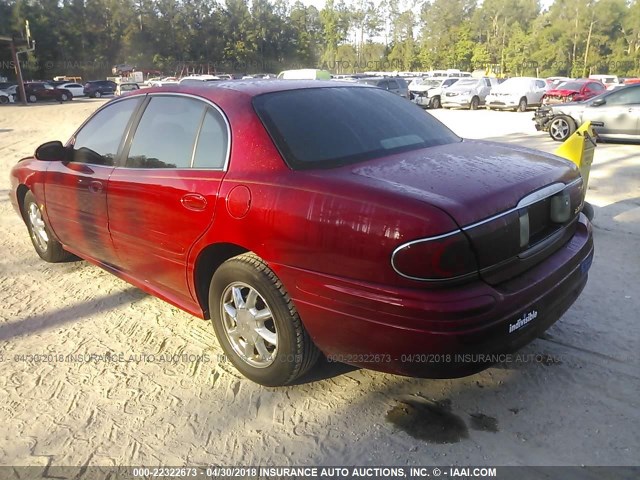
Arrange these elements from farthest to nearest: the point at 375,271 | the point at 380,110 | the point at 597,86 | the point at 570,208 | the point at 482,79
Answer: the point at 482,79
the point at 597,86
the point at 380,110
the point at 570,208
the point at 375,271

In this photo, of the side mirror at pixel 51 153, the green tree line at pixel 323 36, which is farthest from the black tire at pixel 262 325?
the green tree line at pixel 323 36

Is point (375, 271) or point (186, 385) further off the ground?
point (375, 271)

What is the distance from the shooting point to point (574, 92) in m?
19.8

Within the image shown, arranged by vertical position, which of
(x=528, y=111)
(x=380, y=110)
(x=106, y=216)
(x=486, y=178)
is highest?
(x=380, y=110)

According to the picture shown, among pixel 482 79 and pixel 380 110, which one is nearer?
→ pixel 380 110

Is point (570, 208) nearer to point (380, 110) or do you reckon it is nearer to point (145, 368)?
point (380, 110)

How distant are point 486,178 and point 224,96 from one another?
1564mm

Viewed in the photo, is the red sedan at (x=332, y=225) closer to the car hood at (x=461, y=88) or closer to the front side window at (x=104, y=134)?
the front side window at (x=104, y=134)

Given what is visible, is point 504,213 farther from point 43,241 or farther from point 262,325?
point 43,241

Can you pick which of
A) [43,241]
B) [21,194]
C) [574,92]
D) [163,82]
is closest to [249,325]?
[43,241]

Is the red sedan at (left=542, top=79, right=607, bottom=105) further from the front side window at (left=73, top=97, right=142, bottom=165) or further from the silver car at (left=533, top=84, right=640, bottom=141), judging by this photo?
the front side window at (left=73, top=97, right=142, bottom=165)

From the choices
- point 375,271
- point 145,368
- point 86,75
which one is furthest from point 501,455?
point 86,75

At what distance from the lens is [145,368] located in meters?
3.13

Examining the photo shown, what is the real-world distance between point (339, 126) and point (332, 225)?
889 millimetres
